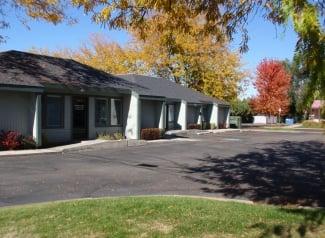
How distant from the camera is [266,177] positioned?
1500 cm

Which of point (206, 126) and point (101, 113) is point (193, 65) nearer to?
point (206, 126)

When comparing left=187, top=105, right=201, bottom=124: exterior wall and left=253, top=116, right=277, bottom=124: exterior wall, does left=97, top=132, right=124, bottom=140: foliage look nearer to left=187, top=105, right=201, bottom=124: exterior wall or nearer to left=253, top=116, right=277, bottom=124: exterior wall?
left=187, top=105, right=201, bottom=124: exterior wall

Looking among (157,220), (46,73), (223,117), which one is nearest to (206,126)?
(223,117)

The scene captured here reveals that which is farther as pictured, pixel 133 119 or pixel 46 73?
pixel 133 119

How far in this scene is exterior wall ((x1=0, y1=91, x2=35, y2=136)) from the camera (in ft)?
78.8

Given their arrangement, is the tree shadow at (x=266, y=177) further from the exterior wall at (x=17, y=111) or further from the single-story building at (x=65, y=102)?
the single-story building at (x=65, y=102)

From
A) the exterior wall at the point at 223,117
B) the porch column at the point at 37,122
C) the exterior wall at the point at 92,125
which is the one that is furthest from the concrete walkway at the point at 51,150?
the exterior wall at the point at 223,117

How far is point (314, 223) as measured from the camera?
26.0 feet

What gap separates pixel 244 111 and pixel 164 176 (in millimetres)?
67236

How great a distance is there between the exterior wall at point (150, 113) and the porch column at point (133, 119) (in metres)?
3.70

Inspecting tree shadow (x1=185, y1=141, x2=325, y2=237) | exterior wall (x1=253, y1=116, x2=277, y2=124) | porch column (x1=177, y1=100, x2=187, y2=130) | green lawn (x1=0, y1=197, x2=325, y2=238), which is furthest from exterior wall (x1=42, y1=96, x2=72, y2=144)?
exterior wall (x1=253, y1=116, x2=277, y2=124)

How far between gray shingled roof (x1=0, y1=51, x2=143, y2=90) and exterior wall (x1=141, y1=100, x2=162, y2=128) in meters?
2.49

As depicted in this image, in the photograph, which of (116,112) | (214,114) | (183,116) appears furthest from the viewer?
(214,114)

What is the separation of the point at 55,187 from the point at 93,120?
16943 mm
